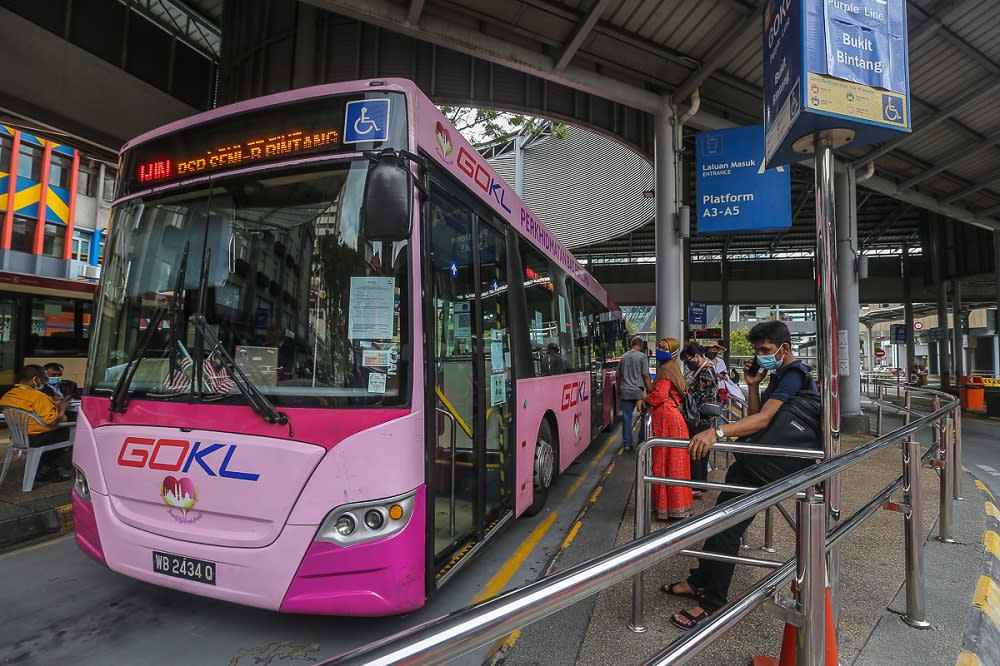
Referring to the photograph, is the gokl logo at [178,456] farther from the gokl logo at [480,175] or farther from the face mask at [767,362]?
the face mask at [767,362]

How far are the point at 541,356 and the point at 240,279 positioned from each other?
3.46 meters

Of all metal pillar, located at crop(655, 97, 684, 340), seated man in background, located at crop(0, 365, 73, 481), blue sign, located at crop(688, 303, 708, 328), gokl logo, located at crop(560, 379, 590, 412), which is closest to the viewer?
seated man in background, located at crop(0, 365, 73, 481)

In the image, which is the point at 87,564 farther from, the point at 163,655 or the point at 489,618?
the point at 489,618

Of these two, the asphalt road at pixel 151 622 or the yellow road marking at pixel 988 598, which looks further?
the yellow road marking at pixel 988 598

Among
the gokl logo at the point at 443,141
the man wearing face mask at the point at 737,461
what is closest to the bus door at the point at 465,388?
the gokl logo at the point at 443,141

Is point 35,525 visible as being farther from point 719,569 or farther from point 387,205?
point 719,569

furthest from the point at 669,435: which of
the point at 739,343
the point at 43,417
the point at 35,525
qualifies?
the point at 739,343

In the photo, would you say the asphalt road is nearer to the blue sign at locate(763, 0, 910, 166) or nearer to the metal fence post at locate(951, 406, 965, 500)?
the blue sign at locate(763, 0, 910, 166)

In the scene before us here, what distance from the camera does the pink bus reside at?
280 cm

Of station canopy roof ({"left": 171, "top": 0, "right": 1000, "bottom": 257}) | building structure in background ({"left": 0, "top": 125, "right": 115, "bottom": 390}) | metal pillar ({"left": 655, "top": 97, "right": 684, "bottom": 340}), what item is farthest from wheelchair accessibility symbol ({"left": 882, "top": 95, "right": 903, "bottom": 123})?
building structure in background ({"left": 0, "top": 125, "right": 115, "bottom": 390})

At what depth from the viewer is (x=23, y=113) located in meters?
8.92

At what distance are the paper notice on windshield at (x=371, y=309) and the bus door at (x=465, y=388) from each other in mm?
352

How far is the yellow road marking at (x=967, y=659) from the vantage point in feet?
9.08

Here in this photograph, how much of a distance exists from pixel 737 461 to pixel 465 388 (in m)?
1.96
